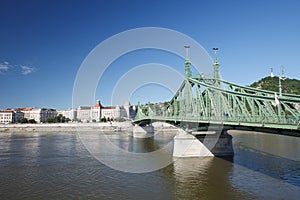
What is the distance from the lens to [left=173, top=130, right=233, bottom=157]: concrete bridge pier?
75.5 ft

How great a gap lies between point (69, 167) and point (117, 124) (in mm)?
60930

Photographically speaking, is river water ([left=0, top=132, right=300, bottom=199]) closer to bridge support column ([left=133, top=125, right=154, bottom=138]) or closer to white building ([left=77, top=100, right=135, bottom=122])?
bridge support column ([left=133, top=125, right=154, bottom=138])

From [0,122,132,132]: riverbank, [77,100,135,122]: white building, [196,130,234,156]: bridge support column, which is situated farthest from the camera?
[77,100,135,122]: white building

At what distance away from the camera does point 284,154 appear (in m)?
23.0

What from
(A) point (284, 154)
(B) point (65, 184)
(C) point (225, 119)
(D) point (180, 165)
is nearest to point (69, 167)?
(B) point (65, 184)

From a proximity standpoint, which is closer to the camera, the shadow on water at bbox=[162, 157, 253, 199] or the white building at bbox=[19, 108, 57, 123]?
the shadow on water at bbox=[162, 157, 253, 199]

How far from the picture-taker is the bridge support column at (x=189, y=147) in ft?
75.3

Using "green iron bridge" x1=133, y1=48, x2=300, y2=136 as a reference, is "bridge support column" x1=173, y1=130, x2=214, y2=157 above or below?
below

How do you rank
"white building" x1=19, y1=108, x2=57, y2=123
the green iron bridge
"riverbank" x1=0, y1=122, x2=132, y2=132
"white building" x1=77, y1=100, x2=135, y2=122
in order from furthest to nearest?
1. "white building" x1=77, y1=100, x2=135, y2=122
2. "white building" x1=19, y1=108, x2=57, y2=123
3. "riverbank" x1=0, y1=122, x2=132, y2=132
4. the green iron bridge

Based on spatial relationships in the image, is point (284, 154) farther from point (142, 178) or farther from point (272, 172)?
point (142, 178)

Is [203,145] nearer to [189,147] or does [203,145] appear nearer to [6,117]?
[189,147]

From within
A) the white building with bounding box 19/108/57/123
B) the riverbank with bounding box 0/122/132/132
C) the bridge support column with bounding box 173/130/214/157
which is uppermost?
the white building with bounding box 19/108/57/123

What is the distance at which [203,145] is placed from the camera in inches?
912

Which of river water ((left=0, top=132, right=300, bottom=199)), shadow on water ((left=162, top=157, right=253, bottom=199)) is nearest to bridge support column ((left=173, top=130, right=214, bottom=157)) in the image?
shadow on water ((left=162, top=157, right=253, bottom=199))
